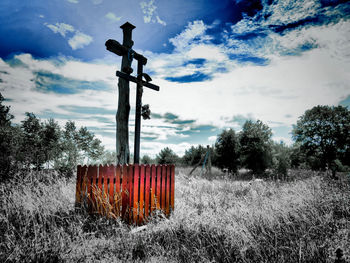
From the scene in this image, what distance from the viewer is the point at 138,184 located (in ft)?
13.7

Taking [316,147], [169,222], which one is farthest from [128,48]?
[316,147]

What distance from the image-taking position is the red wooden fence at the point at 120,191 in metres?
3.96

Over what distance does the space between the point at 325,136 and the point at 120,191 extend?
26.4 meters

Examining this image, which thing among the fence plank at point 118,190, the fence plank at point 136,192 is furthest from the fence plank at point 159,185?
the fence plank at point 118,190

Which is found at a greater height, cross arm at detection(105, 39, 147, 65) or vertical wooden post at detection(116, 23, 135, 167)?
cross arm at detection(105, 39, 147, 65)

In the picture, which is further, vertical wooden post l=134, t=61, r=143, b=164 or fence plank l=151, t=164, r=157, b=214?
vertical wooden post l=134, t=61, r=143, b=164

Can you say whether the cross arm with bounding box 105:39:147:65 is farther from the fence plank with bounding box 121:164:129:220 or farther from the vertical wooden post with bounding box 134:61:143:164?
the fence plank with bounding box 121:164:129:220

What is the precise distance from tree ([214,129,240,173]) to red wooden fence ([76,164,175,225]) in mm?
13729

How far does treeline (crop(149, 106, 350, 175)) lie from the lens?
661 inches

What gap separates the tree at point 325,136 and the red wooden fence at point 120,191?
2422cm

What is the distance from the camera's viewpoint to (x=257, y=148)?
1648cm

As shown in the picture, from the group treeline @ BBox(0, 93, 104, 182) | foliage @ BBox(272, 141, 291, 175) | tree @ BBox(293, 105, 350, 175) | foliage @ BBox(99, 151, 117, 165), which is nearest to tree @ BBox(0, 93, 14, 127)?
treeline @ BBox(0, 93, 104, 182)

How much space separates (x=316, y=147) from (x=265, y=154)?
10.6 m

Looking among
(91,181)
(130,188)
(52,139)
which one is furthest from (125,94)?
(52,139)
